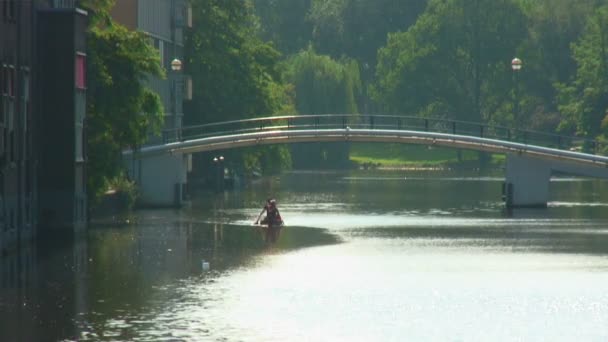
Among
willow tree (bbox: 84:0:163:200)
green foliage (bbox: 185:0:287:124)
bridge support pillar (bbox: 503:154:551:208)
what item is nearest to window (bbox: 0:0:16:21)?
willow tree (bbox: 84:0:163:200)

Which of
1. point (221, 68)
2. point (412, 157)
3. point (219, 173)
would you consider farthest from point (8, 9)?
point (412, 157)

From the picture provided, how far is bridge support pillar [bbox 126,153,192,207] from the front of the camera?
3647 inches

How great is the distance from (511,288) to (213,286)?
7911 millimetres

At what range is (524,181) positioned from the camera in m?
92.1

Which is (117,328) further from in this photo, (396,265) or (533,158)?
Answer: (533,158)

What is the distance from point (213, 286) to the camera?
1964 inches

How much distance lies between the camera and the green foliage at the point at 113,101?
76.7m

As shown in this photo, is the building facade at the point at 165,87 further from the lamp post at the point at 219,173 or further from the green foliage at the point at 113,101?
the green foliage at the point at 113,101

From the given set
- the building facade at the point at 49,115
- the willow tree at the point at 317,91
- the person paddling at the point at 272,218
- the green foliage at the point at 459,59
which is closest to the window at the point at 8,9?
the building facade at the point at 49,115

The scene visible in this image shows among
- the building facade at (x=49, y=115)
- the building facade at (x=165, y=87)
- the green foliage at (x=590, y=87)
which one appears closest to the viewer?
the building facade at (x=49, y=115)

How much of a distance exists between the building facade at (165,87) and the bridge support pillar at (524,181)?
644 inches

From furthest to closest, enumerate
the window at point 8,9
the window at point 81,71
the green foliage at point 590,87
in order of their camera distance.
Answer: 1. the green foliage at point 590,87
2. the window at point 81,71
3. the window at point 8,9

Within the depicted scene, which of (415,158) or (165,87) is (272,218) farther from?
(415,158)

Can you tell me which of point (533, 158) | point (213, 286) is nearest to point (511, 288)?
point (213, 286)
